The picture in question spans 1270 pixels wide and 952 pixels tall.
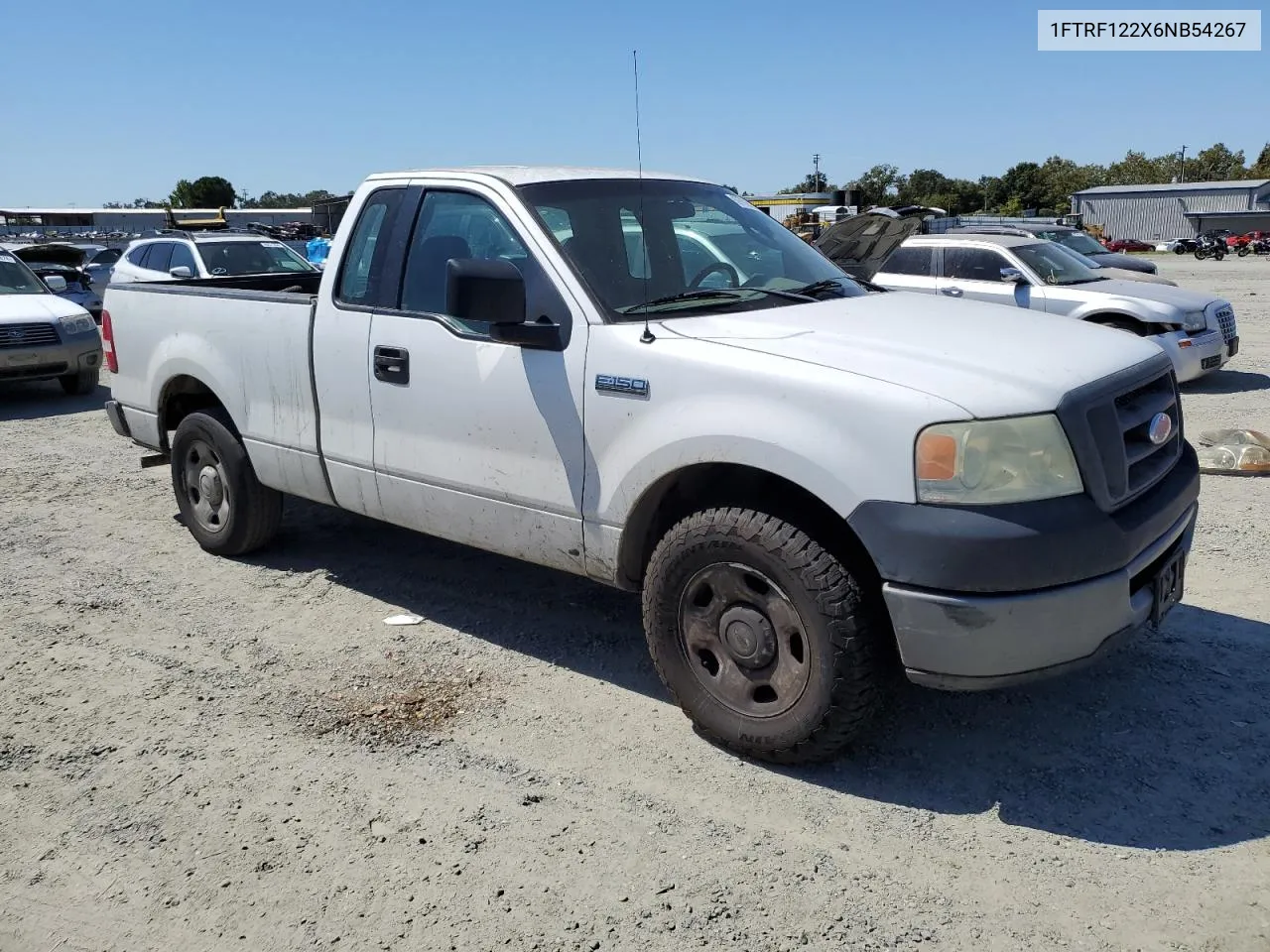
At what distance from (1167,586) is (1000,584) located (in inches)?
34.7

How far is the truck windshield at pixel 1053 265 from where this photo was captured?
11.9 metres

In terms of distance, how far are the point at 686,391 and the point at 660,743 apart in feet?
4.25

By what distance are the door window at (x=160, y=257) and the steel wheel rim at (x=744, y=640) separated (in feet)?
43.3

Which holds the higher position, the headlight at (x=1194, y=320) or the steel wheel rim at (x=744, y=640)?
the headlight at (x=1194, y=320)

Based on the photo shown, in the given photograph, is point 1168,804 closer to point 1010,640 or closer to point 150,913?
point 1010,640

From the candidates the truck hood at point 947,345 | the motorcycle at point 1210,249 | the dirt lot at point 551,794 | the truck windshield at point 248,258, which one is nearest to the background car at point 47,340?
the truck windshield at point 248,258

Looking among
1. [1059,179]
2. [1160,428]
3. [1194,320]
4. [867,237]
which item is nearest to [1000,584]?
[1160,428]

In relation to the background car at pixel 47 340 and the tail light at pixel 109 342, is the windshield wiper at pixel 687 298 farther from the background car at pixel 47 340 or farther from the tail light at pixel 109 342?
the background car at pixel 47 340

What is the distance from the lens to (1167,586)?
138 inches

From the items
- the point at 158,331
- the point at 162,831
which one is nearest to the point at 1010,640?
the point at 162,831

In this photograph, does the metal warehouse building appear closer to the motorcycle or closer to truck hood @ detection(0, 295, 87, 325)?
the motorcycle

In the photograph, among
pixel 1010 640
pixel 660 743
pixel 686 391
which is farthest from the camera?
pixel 660 743

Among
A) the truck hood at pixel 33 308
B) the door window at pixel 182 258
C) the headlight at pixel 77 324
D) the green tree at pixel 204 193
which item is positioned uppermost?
the green tree at pixel 204 193

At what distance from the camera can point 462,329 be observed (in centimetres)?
428
